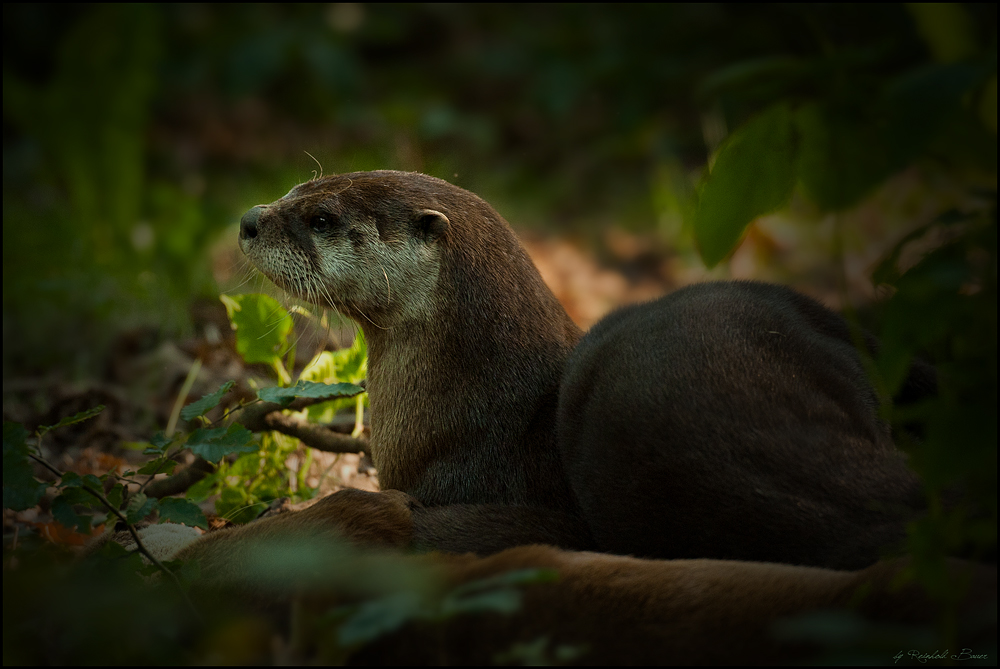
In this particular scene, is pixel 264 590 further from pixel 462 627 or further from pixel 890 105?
pixel 890 105

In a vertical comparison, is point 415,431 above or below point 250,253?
below

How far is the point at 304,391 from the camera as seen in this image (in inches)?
80.6

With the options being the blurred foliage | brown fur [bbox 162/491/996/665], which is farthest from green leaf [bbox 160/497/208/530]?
the blurred foliage

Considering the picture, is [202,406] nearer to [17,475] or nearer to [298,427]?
[17,475]

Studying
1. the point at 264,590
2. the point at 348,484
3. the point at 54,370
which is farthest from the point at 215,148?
the point at 264,590

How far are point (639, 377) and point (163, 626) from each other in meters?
0.93

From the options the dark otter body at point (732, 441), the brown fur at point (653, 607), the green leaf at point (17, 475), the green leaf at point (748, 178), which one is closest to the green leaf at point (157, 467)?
the green leaf at point (17, 475)

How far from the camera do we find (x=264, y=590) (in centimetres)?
147

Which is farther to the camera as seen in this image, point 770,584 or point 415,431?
point 415,431

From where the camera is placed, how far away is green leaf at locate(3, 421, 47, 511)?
4.73 feet

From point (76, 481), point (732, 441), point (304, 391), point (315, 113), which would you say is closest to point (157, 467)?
point (76, 481)

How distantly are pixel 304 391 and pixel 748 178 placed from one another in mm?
1049

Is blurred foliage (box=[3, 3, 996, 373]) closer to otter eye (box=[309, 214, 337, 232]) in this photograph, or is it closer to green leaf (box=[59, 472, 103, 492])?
otter eye (box=[309, 214, 337, 232])

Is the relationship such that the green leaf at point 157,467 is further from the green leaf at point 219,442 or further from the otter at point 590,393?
the otter at point 590,393
